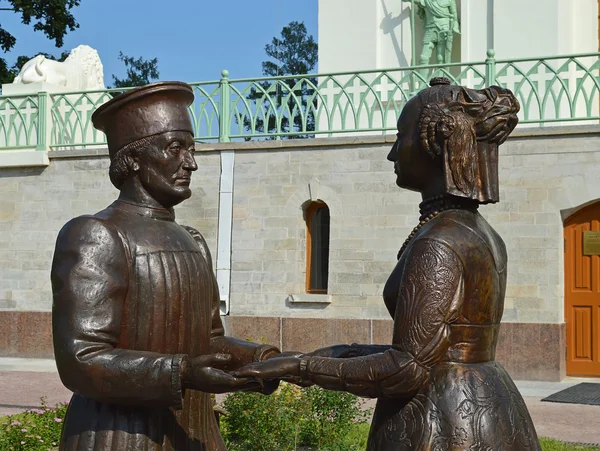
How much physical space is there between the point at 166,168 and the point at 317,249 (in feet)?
40.4

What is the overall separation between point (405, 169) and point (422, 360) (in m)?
0.81

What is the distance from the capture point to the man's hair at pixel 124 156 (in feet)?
13.3

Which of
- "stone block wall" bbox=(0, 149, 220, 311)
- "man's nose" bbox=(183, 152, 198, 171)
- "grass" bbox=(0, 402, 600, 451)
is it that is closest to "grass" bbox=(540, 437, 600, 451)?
"grass" bbox=(0, 402, 600, 451)

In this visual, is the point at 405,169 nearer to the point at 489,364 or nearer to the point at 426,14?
the point at 489,364

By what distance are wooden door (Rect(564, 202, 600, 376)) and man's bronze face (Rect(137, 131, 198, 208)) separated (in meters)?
11.7

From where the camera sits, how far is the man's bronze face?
4.07 m

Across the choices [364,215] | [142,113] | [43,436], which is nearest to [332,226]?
[364,215]

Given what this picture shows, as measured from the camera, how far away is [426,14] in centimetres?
1903

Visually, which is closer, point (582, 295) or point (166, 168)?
point (166, 168)

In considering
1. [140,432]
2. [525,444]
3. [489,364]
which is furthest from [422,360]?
[140,432]

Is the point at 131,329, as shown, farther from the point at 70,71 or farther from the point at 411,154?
the point at 70,71

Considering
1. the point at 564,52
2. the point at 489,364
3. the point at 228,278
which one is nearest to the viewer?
the point at 489,364

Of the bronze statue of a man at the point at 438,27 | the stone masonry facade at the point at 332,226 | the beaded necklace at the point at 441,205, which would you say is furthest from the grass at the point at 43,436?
the bronze statue of a man at the point at 438,27

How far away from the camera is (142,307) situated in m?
3.88
